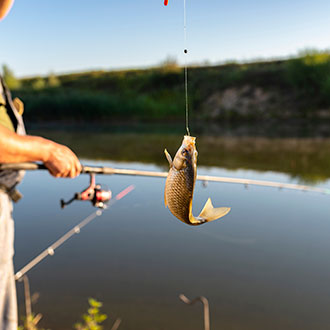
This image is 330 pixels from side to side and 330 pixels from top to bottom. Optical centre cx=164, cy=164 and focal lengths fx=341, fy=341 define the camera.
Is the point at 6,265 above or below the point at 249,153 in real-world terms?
above

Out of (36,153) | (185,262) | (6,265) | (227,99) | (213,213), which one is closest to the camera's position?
(213,213)

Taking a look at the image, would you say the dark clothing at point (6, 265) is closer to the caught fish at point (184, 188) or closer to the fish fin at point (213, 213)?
the caught fish at point (184, 188)

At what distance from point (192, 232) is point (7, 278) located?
4.75 m

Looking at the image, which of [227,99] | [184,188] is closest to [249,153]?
[184,188]

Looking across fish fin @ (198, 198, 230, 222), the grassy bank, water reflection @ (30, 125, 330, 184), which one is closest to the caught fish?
fish fin @ (198, 198, 230, 222)

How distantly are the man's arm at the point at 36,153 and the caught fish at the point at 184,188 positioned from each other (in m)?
0.47

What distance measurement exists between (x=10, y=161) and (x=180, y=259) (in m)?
4.02

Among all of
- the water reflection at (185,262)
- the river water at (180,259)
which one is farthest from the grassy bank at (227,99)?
the water reflection at (185,262)

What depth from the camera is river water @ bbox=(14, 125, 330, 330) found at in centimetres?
382

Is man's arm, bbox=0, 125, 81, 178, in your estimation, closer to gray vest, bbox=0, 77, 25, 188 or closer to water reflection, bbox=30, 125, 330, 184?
gray vest, bbox=0, 77, 25, 188

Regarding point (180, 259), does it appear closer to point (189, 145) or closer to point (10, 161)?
point (189, 145)

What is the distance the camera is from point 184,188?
1.40 m

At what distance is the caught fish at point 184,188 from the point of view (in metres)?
1.36

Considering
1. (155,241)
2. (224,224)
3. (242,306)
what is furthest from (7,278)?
(224,224)
